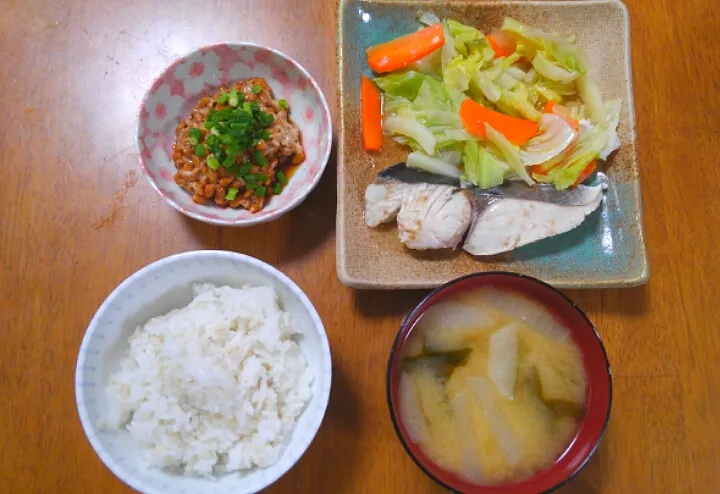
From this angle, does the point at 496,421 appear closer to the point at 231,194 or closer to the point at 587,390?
the point at 587,390

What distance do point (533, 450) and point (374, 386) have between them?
523mm

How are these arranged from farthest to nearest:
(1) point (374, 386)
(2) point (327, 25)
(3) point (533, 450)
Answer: (2) point (327, 25) → (1) point (374, 386) → (3) point (533, 450)

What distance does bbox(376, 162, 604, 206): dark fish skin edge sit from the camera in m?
1.92

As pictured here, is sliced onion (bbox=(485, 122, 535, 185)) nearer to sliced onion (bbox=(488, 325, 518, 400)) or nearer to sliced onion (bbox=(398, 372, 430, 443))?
sliced onion (bbox=(488, 325, 518, 400))

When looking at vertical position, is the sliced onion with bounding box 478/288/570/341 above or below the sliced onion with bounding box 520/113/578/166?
below

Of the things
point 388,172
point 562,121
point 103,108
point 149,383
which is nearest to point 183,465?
point 149,383

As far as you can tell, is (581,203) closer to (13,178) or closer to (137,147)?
(137,147)

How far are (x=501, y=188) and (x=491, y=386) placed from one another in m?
0.75

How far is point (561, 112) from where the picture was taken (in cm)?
200

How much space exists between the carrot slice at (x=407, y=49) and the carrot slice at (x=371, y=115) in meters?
0.07

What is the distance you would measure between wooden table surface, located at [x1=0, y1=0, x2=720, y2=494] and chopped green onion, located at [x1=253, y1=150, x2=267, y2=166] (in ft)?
0.65

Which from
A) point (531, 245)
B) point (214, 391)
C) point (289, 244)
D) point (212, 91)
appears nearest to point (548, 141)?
point (531, 245)

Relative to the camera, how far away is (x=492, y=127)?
1956 mm

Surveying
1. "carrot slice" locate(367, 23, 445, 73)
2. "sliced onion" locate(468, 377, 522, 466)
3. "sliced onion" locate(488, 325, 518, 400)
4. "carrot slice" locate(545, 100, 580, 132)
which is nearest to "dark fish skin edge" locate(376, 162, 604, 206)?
"carrot slice" locate(545, 100, 580, 132)
